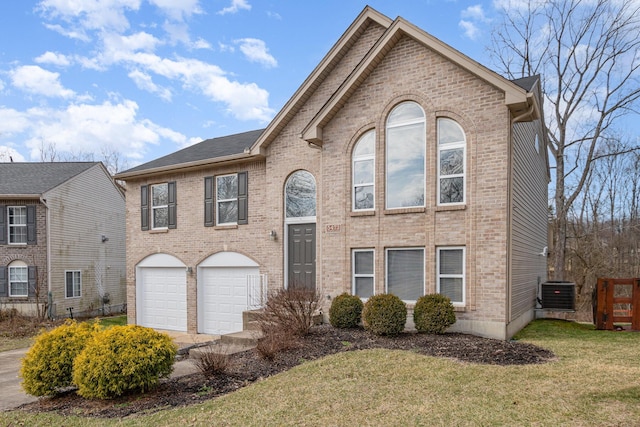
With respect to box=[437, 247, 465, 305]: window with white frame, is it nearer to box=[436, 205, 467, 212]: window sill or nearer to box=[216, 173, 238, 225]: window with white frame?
box=[436, 205, 467, 212]: window sill

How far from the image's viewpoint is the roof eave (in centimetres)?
1344

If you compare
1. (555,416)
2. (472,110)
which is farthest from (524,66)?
(555,416)

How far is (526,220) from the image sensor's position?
11930mm

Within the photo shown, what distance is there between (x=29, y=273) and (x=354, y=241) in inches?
669

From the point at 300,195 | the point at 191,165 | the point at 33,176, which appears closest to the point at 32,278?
the point at 33,176

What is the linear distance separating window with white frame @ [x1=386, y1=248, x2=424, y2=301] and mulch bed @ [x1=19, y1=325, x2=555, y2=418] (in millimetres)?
1113

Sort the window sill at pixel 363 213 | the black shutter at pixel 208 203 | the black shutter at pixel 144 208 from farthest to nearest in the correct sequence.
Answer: the black shutter at pixel 144 208 → the black shutter at pixel 208 203 → the window sill at pixel 363 213

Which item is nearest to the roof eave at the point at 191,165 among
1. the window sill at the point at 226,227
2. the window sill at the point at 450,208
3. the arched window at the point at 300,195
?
the arched window at the point at 300,195

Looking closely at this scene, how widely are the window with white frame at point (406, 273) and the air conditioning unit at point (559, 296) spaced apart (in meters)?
5.42

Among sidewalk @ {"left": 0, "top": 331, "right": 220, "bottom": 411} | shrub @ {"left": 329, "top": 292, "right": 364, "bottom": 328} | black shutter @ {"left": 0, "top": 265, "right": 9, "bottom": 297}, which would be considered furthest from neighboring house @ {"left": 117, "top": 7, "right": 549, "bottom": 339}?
black shutter @ {"left": 0, "top": 265, "right": 9, "bottom": 297}

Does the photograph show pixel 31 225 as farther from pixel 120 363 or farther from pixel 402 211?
pixel 402 211

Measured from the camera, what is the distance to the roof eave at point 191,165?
13.4 meters

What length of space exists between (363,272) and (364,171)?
2.59m

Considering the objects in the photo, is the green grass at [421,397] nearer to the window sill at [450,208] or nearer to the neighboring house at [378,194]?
the neighboring house at [378,194]
